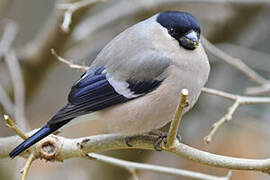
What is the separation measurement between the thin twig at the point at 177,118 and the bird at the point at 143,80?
0.95ft

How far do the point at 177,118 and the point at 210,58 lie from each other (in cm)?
176

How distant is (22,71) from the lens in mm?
3041

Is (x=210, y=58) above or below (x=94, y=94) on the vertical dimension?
below

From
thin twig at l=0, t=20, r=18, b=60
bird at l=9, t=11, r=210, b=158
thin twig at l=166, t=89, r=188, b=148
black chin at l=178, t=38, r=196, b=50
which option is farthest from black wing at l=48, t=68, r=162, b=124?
thin twig at l=0, t=20, r=18, b=60

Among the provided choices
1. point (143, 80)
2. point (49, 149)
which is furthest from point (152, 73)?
point (49, 149)

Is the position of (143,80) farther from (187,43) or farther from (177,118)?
(177,118)

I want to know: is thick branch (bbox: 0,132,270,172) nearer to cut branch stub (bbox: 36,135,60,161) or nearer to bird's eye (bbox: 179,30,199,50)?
cut branch stub (bbox: 36,135,60,161)

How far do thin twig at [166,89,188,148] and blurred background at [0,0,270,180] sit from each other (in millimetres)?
1088

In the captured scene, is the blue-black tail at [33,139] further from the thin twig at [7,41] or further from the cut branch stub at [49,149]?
the thin twig at [7,41]

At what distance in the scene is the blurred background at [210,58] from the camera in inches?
116

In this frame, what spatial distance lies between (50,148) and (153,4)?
4.55ft

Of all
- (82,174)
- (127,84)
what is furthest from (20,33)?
(127,84)

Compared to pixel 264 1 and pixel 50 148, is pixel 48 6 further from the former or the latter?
pixel 50 148

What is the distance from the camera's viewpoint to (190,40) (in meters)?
1.92
